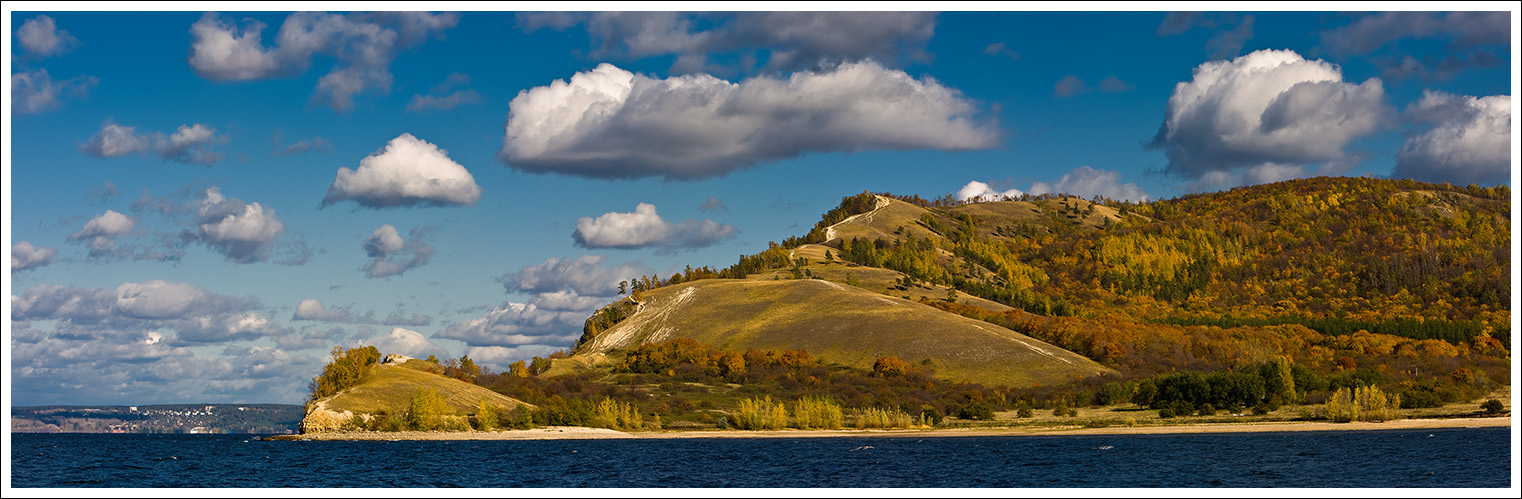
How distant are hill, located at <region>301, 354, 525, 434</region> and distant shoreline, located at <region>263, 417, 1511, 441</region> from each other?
2825 millimetres

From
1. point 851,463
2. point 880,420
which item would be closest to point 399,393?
point 880,420

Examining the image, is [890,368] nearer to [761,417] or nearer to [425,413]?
[761,417]

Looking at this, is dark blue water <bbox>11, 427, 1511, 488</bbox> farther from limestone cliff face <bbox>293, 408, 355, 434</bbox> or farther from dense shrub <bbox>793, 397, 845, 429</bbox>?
dense shrub <bbox>793, 397, 845, 429</bbox>

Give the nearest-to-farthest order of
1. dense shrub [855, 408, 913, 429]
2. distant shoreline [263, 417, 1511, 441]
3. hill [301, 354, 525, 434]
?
distant shoreline [263, 417, 1511, 441] < hill [301, 354, 525, 434] < dense shrub [855, 408, 913, 429]

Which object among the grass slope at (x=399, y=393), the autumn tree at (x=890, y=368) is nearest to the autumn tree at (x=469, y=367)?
the grass slope at (x=399, y=393)

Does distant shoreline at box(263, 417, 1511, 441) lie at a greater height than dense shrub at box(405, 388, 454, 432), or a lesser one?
lesser

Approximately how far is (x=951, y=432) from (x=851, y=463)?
174ft

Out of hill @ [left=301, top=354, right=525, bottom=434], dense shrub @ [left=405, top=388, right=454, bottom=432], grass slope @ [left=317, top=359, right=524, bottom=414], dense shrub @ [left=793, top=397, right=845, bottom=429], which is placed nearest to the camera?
dense shrub @ [left=405, top=388, right=454, bottom=432]

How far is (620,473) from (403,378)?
8101 cm

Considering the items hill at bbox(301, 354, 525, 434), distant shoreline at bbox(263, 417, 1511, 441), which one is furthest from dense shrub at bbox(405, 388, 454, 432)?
distant shoreline at bbox(263, 417, 1511, 441)

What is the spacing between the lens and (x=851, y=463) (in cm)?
8769

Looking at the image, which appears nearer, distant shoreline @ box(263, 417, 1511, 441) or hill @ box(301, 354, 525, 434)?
distant shoreline @ box(263, 417, 1511, 441)

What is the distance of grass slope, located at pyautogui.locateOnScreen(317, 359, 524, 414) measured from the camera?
139375 mm

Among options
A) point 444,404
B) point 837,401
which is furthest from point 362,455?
point 837,401
